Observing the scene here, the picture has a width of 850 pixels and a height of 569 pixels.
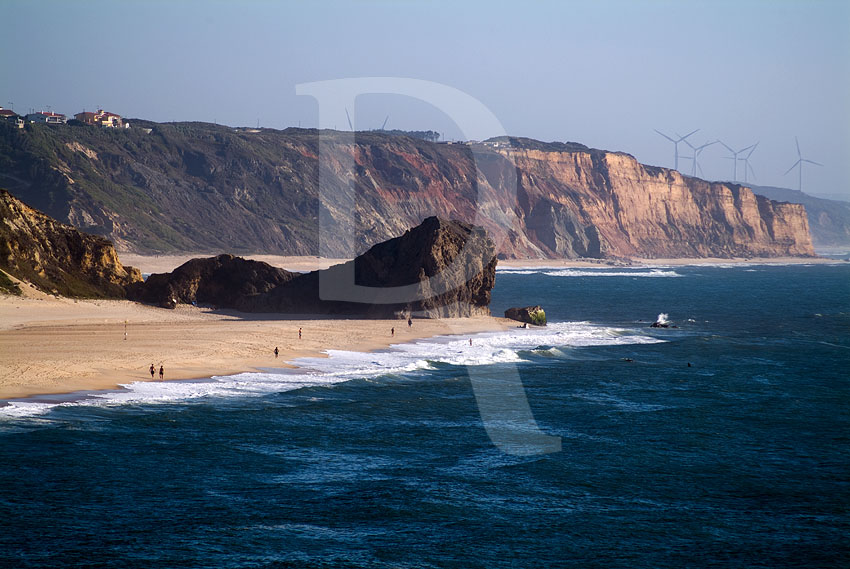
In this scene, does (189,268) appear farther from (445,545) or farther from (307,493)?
(445,545)

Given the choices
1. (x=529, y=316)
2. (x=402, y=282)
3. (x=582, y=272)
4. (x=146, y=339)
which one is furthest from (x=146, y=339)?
(x=582, y=272)

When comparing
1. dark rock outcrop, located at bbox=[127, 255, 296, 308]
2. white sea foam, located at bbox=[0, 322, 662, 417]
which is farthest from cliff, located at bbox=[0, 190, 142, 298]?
white sea foam, located at bbox=[0, 322, 662, 417]

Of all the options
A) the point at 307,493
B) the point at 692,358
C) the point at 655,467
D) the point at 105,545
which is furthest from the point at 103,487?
the point at 692,358

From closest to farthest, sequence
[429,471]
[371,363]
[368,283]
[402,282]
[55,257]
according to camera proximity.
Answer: [429,471], [371,363], [55,257], [402,282], [368,283]

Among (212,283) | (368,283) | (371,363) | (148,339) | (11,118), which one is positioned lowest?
(371,363)

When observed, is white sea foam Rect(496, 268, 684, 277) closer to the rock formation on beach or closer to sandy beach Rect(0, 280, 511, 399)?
the rock formation on beach

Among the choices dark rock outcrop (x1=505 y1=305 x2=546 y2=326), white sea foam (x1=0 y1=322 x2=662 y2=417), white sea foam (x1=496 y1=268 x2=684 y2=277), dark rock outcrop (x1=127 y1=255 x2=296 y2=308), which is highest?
white sea foam (x1=496 y1=268 x2=684 y2=277)

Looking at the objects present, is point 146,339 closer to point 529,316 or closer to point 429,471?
point 429,471
